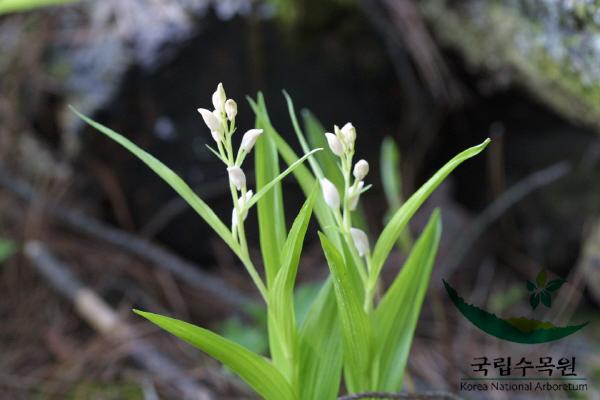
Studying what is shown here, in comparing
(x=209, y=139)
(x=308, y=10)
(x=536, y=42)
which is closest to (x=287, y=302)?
(x=536, y=42)

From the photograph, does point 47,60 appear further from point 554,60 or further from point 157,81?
point 554,60

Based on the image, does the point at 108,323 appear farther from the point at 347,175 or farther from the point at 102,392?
the point at 347,175

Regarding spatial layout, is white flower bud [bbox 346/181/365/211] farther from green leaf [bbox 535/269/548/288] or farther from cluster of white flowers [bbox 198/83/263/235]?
green leaf [bbox 535/269/548/288]

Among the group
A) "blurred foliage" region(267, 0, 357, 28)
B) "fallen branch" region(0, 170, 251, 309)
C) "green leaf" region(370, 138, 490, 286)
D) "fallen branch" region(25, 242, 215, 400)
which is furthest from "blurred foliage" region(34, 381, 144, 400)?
"blurred foliage" region(267, 0, 357, 28)

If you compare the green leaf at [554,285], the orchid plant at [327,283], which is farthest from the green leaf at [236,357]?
the green leaf at [554,285]

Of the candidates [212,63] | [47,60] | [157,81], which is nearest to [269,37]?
[212,63]

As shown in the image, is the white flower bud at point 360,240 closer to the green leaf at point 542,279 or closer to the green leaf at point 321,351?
the green leaf at point 321,351
